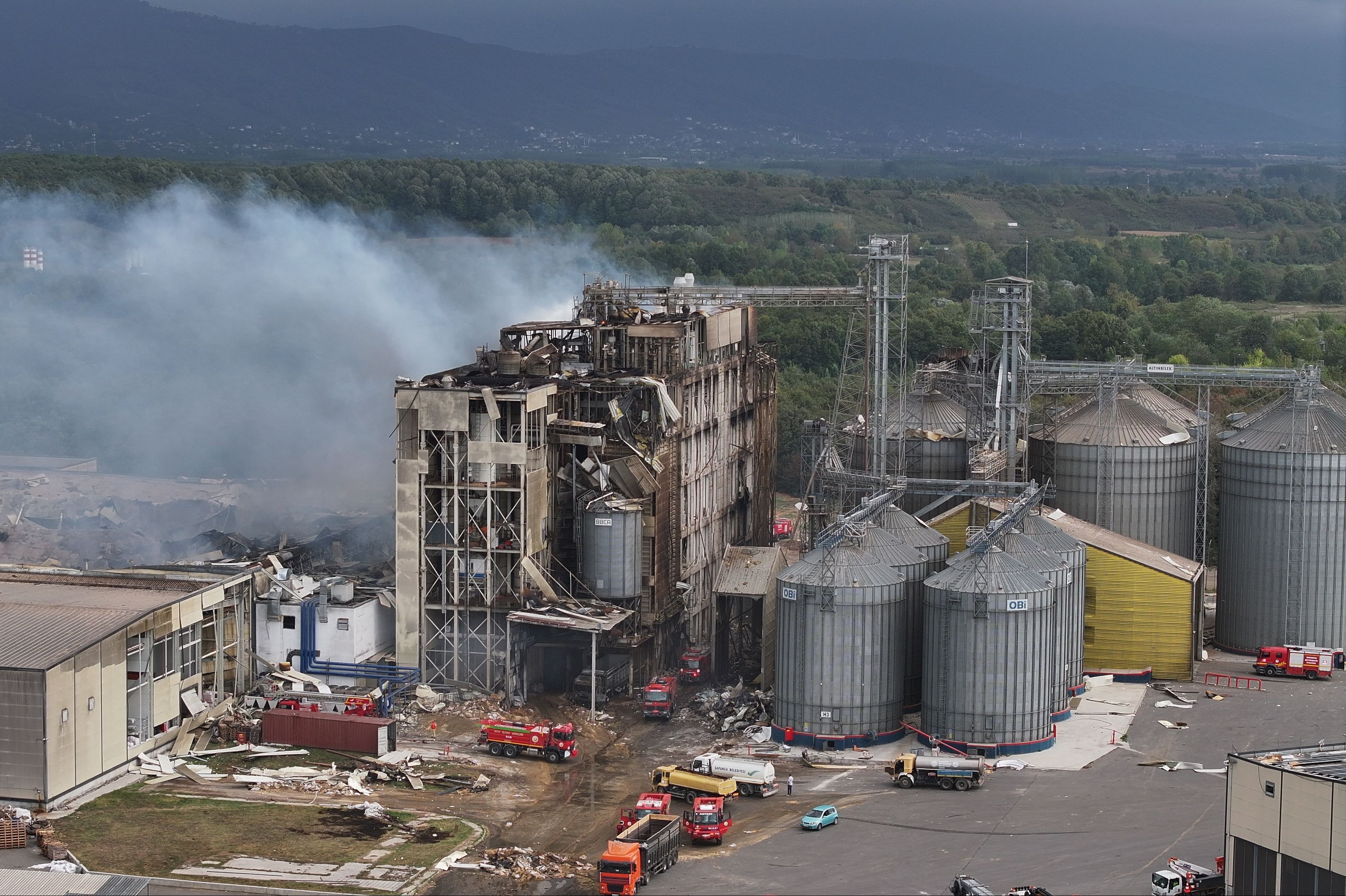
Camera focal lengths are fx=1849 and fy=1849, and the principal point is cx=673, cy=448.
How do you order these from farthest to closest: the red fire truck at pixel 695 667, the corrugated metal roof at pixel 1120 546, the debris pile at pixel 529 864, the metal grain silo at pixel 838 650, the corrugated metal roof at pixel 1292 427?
the corrugated metal roof at pixel 1292 427
the red fire truck at pixel 695 667
the corrugated metal roof at pixel 1120 546
the metal grain silo at pixel 838 650
the debris pile at pixel 529 864

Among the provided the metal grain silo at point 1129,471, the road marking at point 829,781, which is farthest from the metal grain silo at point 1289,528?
the road marking at point 829,781

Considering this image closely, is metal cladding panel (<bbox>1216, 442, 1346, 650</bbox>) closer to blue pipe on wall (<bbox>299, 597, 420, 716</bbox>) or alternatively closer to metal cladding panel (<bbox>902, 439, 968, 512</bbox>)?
metal cladding panel (<bbox>902, 439, 968, 512</bbox>)

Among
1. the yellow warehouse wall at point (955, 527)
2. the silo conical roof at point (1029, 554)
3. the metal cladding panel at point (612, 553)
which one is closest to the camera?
the silo conical roof at point (1029, 554)

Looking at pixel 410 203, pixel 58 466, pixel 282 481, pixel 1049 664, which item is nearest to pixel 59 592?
pixel 282 481

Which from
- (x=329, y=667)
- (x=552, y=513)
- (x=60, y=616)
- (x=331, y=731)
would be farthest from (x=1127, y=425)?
(x=60, y=616)

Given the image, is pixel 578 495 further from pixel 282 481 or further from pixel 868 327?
pixel 282 481

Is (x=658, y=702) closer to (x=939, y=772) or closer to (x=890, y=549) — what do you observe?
(x=890, y=549)

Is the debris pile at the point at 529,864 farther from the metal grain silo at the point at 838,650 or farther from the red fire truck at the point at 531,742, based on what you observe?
the metal grain silo at the point at 838,650
